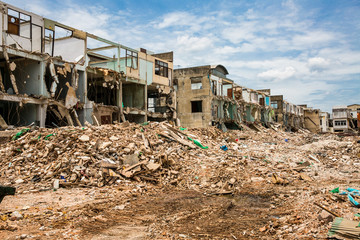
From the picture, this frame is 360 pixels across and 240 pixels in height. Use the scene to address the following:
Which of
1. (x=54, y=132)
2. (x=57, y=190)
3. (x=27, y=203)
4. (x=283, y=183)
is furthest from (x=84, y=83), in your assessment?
(x=283, y=183)

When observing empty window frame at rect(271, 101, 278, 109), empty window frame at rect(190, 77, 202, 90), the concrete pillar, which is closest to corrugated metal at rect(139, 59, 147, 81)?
empty window frame at rect(190, 77, 202, 90)

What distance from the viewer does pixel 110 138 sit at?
543 inches

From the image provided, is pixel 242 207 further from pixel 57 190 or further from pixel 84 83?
pixel 84 83

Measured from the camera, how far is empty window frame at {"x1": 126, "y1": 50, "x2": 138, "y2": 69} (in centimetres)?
2623

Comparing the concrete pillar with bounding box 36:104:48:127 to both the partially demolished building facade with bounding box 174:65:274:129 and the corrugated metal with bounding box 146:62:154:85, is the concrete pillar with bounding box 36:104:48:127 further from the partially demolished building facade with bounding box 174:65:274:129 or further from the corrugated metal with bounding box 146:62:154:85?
the partially demolished building facade with bounding box 174:65:274:129

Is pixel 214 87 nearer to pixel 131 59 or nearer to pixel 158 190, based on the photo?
pixel 131 59

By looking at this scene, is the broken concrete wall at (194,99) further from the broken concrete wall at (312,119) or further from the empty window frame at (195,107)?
the broken concrete wall at (312,119)

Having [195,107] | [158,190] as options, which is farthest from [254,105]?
[158,190]

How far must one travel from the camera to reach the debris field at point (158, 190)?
6.13 meters

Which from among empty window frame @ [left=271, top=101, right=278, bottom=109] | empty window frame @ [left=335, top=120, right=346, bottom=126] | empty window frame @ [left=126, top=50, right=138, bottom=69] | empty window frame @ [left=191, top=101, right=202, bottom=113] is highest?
empty window frame @ [left=126, top=50, right=138, bottom=69]

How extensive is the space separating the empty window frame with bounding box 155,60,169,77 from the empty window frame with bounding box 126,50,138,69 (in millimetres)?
3179

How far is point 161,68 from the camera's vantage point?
99.7 ft

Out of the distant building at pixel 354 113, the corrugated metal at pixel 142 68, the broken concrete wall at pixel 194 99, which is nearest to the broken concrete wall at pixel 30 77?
the corrugated metal at pixel 142 68

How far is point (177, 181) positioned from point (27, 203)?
209 inches
